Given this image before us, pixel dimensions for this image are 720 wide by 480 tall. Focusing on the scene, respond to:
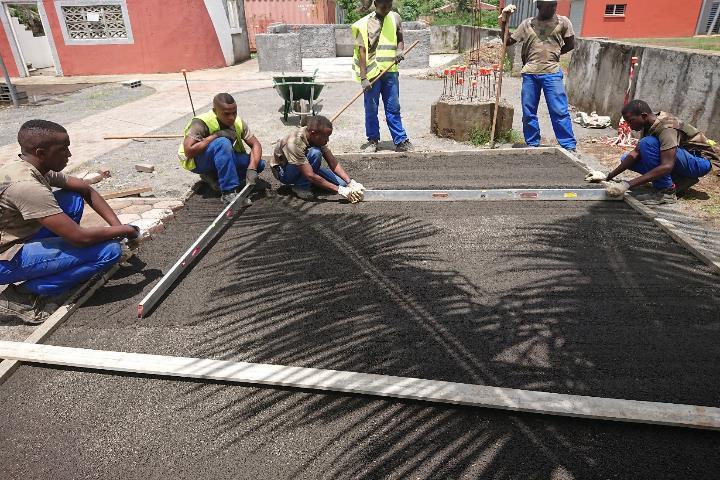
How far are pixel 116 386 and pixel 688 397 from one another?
9.19 feet

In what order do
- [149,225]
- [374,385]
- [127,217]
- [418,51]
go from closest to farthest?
[374,385] → [149,225] → [127,217] → [418,51]

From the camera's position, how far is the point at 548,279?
3.13 meters

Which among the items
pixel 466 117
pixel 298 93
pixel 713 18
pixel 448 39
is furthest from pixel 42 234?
pixel 713 18

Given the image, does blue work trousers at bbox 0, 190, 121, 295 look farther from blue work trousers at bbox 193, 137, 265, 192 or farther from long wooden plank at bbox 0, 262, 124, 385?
blue work trousers at bbox 193, 137, 265, 192

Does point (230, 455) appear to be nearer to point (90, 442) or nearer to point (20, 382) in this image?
point (90, 442)

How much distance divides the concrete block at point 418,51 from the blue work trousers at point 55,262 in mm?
12942

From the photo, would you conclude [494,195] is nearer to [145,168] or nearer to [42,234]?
[42,234]

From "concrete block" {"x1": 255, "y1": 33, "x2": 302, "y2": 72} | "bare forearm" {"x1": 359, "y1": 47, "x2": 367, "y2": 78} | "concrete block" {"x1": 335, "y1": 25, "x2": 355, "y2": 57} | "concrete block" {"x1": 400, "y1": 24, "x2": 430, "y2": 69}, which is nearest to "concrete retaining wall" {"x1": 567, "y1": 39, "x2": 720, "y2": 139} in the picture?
"bare forearm" {"x1": 359, "y1": 47, "x2": 367, "y2": 78}

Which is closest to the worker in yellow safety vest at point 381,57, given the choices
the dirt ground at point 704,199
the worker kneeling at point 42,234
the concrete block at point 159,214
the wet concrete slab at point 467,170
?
the wet concrete slab at point 467,170

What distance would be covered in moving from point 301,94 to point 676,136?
17.8ft

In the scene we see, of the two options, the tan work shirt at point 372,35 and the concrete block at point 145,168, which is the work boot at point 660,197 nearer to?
the tan work shirt at point 372,35

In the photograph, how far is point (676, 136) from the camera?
4.16 m

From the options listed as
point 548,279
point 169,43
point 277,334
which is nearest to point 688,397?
point 548,279

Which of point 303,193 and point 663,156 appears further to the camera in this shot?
point 303,193
